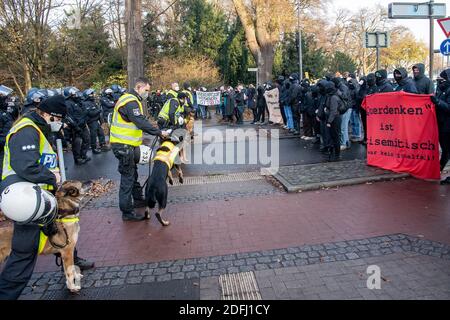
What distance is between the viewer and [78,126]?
1153 centimetres

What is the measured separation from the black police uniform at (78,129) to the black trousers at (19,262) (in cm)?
838

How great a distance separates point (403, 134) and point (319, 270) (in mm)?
4701

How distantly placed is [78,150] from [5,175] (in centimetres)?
823

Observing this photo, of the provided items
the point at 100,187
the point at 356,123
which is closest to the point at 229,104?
the point at 356,123

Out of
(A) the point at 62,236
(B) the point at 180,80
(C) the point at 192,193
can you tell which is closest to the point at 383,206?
(C) the point at 192,193

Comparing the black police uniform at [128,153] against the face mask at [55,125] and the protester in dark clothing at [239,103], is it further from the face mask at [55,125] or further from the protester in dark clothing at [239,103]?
the protester in dark clothing at [239,103]

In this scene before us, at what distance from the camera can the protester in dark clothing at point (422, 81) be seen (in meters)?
8.65

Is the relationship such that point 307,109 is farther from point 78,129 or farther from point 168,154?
point 168,154

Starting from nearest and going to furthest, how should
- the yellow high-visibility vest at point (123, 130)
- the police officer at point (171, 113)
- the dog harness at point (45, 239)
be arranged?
the dog harness at point (45, 239) → the yellow high-visibility vest at point (123, 130) → the police officer at point (171, 113)

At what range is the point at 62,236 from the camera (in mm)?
3805

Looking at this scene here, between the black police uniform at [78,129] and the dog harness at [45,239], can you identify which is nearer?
the dog harness at [45,239]

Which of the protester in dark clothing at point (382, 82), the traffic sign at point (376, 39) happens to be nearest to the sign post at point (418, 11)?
the traffic sign at point (376, 39)
